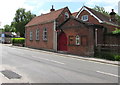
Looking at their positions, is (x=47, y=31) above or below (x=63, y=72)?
above

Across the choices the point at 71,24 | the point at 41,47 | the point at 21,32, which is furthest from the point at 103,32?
the point at 21,32

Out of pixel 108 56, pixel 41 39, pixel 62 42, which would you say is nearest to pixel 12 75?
pixel 108 56

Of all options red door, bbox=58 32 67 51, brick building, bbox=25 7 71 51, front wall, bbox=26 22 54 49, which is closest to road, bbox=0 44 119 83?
red door, bbox=58 32 67 51

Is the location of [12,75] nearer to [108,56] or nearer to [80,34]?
[108,56]

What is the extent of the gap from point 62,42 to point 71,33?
288 centimetres

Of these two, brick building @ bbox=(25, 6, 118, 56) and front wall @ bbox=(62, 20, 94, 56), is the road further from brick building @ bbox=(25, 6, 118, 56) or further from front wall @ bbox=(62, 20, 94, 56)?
brick building @ bbox=(25, 6, 118, 56)

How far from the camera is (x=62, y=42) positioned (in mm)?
20688

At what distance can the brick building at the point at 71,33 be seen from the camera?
16.3m

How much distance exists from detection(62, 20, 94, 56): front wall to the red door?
1282mm

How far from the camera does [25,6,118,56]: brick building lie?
53.4ft

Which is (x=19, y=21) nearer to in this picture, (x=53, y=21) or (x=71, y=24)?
(x=53, y=21)

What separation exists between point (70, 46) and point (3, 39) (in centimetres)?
4263

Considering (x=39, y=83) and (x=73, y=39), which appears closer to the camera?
(x=39, y=83)

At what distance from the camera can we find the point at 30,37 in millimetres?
29484
